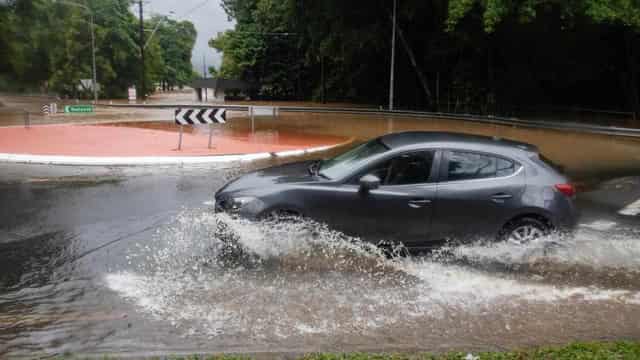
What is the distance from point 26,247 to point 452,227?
5231 mm

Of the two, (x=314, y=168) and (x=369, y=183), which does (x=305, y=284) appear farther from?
(x=314, y=168)

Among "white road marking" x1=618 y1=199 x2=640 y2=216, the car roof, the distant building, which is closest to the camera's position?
the car roof

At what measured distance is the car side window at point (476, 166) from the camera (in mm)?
7301

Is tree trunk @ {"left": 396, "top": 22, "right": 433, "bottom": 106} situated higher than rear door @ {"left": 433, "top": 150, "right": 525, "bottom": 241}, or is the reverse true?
tree trunk @ {"left": 396, "top": 22, "right": 433, "bottom": 106}

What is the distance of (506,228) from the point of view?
7281 mm

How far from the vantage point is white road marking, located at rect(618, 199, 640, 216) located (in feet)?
33.9

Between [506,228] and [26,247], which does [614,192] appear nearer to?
[506,228]

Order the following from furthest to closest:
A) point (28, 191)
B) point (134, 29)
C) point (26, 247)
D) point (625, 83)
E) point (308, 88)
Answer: point (134, 29) → point (308, 88) → point (625, 83) → point (28, 191) → point (26, 247)

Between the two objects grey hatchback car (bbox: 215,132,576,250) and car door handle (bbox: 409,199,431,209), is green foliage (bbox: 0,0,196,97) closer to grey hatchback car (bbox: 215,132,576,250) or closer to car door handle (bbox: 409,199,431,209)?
grey hatchback car (bbox: 215,132,576,250)

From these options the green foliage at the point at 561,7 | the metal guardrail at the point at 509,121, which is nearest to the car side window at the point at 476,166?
the green foliage at the point at 561,7

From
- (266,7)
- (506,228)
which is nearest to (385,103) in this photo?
(266,7)

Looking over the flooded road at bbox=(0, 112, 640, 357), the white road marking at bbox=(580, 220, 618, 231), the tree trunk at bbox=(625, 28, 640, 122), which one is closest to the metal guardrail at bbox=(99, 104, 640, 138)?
the tree trunk at bbox=(625, 28, 640, 122)

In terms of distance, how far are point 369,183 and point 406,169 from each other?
53 centimetres

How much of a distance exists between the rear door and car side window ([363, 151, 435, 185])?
184 mm
